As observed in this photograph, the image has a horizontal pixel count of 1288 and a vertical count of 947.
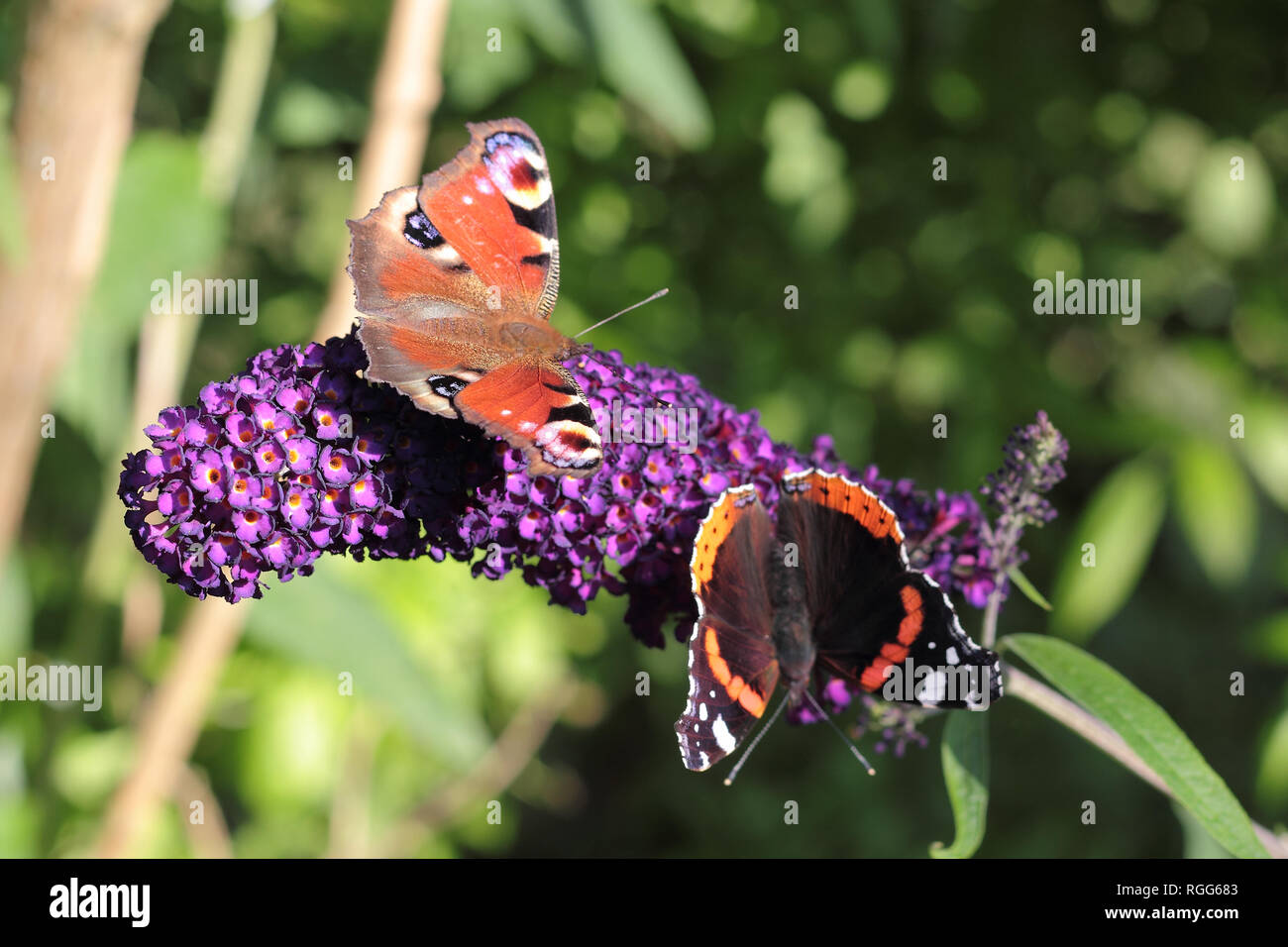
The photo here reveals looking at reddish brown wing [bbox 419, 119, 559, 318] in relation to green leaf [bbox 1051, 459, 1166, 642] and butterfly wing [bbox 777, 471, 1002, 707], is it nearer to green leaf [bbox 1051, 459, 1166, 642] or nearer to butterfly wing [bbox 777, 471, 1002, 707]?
butterfly wing [bbox 777, 471, 1002, 707]

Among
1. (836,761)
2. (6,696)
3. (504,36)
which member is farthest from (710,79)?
(6,696)

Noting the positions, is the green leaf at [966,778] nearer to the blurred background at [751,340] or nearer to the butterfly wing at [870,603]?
Answer: the butterfly wing at [870,603]

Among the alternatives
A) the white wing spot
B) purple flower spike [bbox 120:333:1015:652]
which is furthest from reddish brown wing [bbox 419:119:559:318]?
the white wing spot

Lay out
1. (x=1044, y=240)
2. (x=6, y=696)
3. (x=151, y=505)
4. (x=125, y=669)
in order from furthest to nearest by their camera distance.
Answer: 1. (x=1044, y=240)
2. (x=125, y=669)
3. (x=6, y=696)
4. (x=151, y=505)

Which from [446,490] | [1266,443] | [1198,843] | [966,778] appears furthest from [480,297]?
[1266,443]

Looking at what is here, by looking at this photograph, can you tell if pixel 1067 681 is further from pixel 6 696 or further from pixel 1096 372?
pixel 6 696

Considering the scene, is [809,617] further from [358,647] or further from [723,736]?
[358,647]

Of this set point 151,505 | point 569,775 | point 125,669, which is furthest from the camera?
point 569,775
